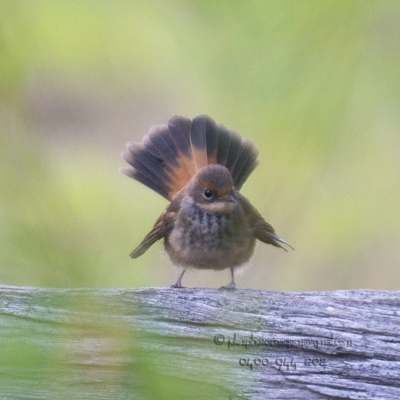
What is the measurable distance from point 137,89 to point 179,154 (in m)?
2.56

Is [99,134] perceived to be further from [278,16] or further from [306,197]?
[278,16]

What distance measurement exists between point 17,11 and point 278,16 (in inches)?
12.7

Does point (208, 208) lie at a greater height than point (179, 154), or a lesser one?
lesser

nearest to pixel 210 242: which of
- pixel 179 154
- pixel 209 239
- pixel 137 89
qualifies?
pixel 209 239

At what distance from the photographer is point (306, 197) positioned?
0.91 meters

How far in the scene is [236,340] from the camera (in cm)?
134

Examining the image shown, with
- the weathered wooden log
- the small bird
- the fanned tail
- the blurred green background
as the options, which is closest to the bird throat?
the small bird

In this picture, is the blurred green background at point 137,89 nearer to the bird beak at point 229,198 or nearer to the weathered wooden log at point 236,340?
the weathered wooden log at point 236,340

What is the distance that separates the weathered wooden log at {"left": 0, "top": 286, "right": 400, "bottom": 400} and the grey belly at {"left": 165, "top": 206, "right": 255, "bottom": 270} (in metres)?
1.26

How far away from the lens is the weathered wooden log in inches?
29.2

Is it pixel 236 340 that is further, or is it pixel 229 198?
pixel 229 198

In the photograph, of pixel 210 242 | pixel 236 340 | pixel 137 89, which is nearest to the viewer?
pixel 137 89

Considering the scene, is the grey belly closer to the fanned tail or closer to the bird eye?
the bird eye

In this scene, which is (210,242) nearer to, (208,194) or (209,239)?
(209,239)
